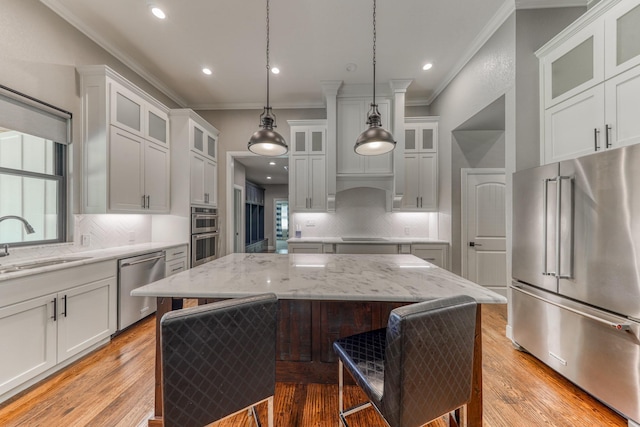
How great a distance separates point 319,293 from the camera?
133cm

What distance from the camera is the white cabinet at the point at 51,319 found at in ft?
5.62

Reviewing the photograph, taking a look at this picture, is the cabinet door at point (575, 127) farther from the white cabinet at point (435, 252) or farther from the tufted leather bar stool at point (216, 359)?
the tufted leather bar stool at point (216, 359)

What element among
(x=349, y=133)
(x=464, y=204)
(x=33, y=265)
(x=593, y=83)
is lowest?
(x=33, y=265)

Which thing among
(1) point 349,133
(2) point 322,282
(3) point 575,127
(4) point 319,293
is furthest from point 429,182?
(4) point 319,293

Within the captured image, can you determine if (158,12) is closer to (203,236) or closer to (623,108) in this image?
(203,236)

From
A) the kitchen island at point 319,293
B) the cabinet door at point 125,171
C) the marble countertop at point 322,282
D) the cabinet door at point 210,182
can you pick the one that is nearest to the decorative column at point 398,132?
the kitchen island at point 319,293

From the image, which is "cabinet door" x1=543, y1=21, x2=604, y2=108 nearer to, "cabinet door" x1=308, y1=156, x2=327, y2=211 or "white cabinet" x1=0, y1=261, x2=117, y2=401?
"cabinet door" x1=308, y1=156, x2=327, y2=211

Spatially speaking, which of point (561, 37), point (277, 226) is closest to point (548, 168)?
point (561, 37)

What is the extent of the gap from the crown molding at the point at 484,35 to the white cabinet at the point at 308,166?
1971 mm

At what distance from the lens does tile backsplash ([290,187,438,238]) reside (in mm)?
4516

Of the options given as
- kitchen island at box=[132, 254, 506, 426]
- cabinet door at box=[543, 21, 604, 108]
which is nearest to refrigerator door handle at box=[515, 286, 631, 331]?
kitchen island at box=[132, 254, 506, 426]

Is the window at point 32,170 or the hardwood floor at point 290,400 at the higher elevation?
the window at point 32,170

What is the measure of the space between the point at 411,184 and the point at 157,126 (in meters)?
3.86

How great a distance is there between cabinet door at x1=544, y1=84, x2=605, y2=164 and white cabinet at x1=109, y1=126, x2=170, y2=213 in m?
4.35
